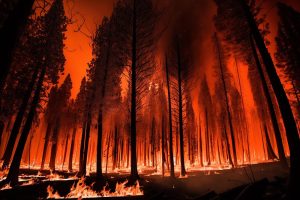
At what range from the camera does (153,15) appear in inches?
690

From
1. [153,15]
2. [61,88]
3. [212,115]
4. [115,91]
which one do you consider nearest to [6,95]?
[115,91]

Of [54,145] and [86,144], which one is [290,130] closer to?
[86,144]

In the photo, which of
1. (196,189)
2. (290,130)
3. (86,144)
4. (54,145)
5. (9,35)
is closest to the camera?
(9,35)

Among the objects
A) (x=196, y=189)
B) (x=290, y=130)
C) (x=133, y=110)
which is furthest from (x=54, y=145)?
(x=290, y=130)

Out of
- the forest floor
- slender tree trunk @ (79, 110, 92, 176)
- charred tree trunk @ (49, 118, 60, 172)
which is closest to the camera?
the forest floor

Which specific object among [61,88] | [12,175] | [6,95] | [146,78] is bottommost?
Result: [12,175]

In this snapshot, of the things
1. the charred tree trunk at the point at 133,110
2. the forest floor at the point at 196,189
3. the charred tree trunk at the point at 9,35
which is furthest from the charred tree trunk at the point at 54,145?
the charred tree trunk at the point at 9,35

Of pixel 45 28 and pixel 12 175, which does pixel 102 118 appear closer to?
pixel 12 175

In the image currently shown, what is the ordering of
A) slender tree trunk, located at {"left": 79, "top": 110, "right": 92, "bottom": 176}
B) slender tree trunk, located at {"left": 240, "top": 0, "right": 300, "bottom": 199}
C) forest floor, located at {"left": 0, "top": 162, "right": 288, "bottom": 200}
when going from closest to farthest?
1. forest floor, located at {"left": 0, "top": 162, "right": 288, "bottom": 200}
2. slender tree trunk, located at {"left": 240, "top": 0, "right": 300, "bottom": 199}
3. slender tree trunk, located at {"left": 79, "top": 110, "right": 92, "bottom": 176}

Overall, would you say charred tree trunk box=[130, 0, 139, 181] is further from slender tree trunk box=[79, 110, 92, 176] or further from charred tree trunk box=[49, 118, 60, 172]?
charred tree trunk box=[49, 118, 60, 172]

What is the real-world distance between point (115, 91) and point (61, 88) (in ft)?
74.2

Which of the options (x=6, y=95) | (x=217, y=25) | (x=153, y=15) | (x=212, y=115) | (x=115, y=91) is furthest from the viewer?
(x=212, y=115)

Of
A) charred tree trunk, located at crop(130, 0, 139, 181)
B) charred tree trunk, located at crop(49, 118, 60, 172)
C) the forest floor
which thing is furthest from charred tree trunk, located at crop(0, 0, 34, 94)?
charred tree trunk, located at crop(49, 118, 60, 172)

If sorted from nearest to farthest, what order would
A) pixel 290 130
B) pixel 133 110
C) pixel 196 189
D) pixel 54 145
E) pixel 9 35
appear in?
1. pixel 9 35
2. pixel 290 130
3. pixel 196 189
4. pixel 133 110
5. pixel 54 145
